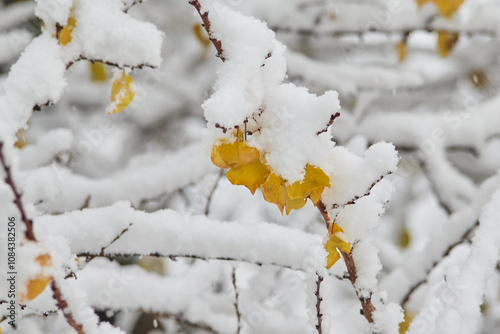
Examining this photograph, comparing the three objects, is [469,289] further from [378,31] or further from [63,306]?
[378,31]

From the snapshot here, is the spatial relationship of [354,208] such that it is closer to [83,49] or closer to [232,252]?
[232,252]

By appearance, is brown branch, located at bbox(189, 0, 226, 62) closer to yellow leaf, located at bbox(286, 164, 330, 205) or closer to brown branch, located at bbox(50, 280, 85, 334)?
yellow leaf, located at bbox(286, 164, 330, 205)

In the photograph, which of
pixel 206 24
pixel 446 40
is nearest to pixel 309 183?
pixel 206 24

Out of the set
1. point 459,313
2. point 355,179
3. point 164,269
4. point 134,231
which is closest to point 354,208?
point 355,179

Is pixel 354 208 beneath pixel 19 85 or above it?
beneath

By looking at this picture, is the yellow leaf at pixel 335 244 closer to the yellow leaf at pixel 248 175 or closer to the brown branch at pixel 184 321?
the yellow leaf at pixel 248 175

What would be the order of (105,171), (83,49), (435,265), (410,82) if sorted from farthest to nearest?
(105,171), (410,82), (435,265), (83,49)
